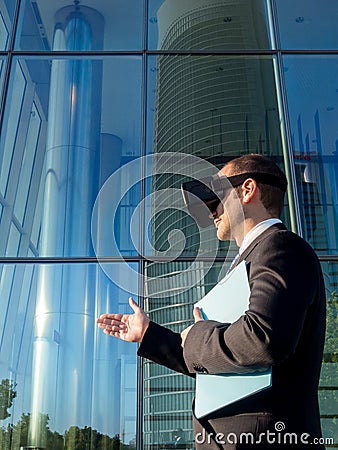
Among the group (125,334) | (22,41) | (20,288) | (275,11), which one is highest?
(275,11)

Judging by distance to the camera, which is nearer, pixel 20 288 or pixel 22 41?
pixel 20 288

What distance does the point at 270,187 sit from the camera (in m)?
1.54

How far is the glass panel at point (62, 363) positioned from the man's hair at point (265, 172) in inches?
136

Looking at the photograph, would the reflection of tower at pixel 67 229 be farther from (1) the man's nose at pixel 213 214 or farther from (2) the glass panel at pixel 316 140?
(1) the man's nose at pixel 213 214

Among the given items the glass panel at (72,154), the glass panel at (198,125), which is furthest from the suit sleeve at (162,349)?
the glass panel at (72,154)

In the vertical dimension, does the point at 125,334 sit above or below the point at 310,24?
below

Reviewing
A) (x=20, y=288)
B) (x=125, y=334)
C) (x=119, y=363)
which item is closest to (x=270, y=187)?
(x=125, y=334)

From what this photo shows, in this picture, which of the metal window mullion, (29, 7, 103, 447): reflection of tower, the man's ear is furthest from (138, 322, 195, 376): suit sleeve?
the metal window mullion

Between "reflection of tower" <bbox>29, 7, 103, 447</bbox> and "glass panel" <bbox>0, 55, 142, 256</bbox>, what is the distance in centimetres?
1

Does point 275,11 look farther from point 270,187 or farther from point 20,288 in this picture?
point 270,187

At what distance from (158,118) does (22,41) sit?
193cm

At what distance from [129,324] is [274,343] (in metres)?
0.45

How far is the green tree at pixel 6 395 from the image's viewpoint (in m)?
4.61

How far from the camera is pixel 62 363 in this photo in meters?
4.73
